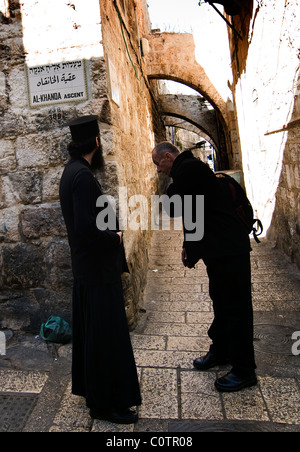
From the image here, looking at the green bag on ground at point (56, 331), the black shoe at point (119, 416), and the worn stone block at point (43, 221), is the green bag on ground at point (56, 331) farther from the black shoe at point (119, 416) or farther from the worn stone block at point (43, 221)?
the black shoe at point (119, 416)

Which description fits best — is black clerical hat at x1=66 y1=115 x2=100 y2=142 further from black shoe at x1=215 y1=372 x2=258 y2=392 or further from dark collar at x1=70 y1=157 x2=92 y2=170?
black shoe at x1=215 y1=372 x2=258 y2=392

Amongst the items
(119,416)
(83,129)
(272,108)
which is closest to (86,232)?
(83,129)

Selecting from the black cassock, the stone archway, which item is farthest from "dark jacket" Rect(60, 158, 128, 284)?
the stone archway

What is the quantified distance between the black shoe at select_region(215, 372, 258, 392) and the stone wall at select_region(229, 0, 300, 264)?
2.56 m

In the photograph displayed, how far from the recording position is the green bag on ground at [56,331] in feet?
10.2

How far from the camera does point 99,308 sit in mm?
2129

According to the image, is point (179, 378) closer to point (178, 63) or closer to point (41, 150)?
point (41, 150)

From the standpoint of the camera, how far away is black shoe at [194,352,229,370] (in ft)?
8.82

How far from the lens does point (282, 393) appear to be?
2.36 m

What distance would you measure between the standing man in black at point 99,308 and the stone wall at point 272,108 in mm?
2926

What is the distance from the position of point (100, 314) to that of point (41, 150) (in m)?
1.68

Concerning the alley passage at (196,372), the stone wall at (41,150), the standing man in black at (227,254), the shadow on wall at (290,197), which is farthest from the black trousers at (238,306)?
the shadow on wall at (290,197)

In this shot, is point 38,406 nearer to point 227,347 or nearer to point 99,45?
point 227,347
